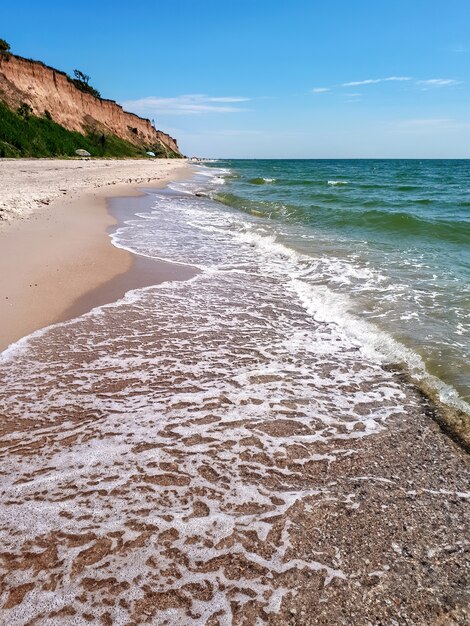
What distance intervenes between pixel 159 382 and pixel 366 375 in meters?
2.23

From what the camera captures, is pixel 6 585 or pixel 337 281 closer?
pixel 6 585

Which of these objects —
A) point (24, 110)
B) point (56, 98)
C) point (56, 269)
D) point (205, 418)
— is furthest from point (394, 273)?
point (56, 98)

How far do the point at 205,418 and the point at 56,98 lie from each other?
59072 millimetres

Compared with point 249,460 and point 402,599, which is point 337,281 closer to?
point 249,460

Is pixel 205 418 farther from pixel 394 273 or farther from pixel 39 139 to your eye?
pixel 39 139

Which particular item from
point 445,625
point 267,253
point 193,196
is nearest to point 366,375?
point 445,625

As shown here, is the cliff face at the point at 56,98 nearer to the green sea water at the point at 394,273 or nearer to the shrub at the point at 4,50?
the shrub at the point at 4,50

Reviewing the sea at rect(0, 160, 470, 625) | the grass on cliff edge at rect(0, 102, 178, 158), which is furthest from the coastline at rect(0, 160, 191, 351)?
the grass on cliff edge at rect(0, 102, 178, 158)

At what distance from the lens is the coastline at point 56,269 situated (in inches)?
226

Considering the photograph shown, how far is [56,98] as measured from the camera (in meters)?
51.5

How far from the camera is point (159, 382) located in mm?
4266

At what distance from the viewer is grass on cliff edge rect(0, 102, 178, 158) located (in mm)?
38156

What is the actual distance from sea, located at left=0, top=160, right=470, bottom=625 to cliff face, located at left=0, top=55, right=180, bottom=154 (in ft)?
158

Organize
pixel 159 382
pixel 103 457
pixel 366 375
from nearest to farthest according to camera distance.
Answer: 1. pixel 103 457
2. pixel 159 382
3. pixel 366 375
